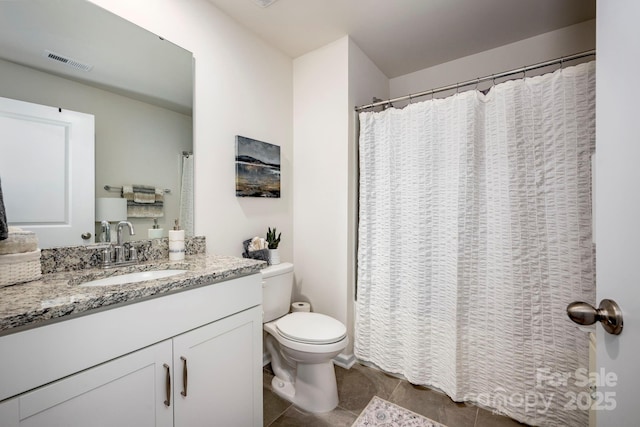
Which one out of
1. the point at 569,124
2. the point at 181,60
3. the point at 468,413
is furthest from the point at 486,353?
the point at 181,60

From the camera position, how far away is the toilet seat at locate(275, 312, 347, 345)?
1488 millimetres

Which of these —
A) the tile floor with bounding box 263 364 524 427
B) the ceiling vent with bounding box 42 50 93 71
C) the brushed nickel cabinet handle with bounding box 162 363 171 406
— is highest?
the ceiling vent with bounding box 42 50 93 71

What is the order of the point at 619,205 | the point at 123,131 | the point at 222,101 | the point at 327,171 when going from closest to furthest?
the point at 619,205
the point at 123,131
the point at 222,101
the point at 327,171

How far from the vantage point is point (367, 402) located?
5.32 ft

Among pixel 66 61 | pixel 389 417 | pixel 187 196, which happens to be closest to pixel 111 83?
pixel 66 61

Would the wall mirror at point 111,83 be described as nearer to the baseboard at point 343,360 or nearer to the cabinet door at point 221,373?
the cabinet door at point 221,373

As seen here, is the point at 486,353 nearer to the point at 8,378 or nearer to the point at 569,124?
the point at 569,124

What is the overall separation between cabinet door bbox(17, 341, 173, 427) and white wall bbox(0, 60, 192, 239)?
2.33 feet

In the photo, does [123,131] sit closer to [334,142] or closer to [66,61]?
[66,61]

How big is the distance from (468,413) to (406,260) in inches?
35.8

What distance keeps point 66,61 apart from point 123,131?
0.33 metres

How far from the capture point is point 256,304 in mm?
1283

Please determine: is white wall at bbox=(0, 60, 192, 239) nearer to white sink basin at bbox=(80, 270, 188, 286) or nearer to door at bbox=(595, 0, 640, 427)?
white sink basin at bbox=(80, 270, 188, 286)

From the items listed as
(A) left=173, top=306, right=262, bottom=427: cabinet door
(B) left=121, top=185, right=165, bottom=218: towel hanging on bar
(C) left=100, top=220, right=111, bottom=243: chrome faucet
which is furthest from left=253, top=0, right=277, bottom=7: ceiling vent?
(A) left=173, top=306, right=262, bottom=427: cabinet door
